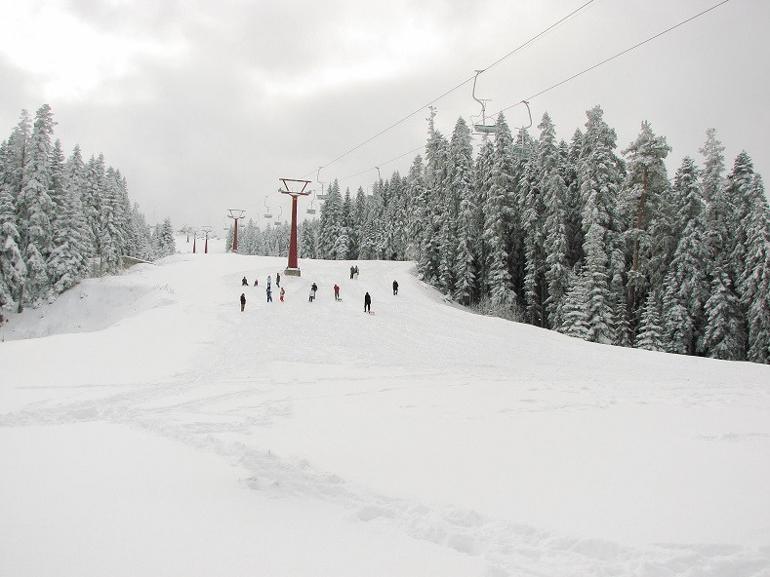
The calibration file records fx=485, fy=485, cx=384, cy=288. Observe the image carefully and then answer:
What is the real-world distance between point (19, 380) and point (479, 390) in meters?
14.6

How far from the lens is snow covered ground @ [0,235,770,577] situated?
205 inches

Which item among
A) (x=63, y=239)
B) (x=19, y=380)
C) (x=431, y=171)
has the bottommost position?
(x=19, y=380)

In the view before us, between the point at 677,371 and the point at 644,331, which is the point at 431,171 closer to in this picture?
the point at 644,331

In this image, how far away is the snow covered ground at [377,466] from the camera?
17.1 ft

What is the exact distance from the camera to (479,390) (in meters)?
14.7

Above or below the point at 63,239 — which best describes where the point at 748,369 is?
below

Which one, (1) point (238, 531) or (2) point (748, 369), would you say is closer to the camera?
(1) point (238, 531)

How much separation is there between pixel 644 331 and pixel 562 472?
3299 cm

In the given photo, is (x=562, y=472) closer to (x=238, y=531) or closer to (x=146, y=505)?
(x=238, y=531)

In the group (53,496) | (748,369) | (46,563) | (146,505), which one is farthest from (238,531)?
(748,369)

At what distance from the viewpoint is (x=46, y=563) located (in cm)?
484

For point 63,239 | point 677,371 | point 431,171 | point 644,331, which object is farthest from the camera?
point 431,171

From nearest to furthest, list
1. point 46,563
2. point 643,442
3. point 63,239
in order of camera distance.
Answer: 1. point 46,563
2. point 643,442
3. point 63,239

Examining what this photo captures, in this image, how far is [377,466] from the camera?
8094 millimetres
